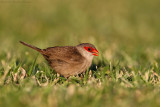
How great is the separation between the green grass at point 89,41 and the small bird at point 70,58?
0.17m

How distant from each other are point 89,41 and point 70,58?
270 centimetres

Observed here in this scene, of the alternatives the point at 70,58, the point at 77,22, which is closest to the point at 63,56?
the point at 70,58

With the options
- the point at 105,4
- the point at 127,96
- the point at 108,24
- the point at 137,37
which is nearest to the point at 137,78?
the point at 127,96

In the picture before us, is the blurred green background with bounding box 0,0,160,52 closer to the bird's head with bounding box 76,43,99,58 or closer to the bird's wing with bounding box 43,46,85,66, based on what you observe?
the bird's head with bounding box 76,43,99,58

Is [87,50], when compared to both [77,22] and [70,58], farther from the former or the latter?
[77,22]

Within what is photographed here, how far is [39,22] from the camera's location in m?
11.9

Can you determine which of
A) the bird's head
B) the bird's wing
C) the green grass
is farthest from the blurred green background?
the bird's wing

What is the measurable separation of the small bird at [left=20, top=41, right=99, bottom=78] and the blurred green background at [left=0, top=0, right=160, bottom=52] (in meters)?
3.87

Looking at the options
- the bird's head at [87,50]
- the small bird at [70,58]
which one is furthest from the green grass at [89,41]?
the bird's head at [87,50]

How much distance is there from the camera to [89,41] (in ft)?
26.4

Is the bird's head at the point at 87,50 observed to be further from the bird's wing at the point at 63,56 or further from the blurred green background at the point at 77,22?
the blurred green background at the point at 77,22

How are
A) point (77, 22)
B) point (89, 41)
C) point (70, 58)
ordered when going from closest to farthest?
point (70, 58) < point (89, 41) < point (77, 22)

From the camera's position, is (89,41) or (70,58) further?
(89,41)

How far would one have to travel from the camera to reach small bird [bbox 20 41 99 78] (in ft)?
17.4
